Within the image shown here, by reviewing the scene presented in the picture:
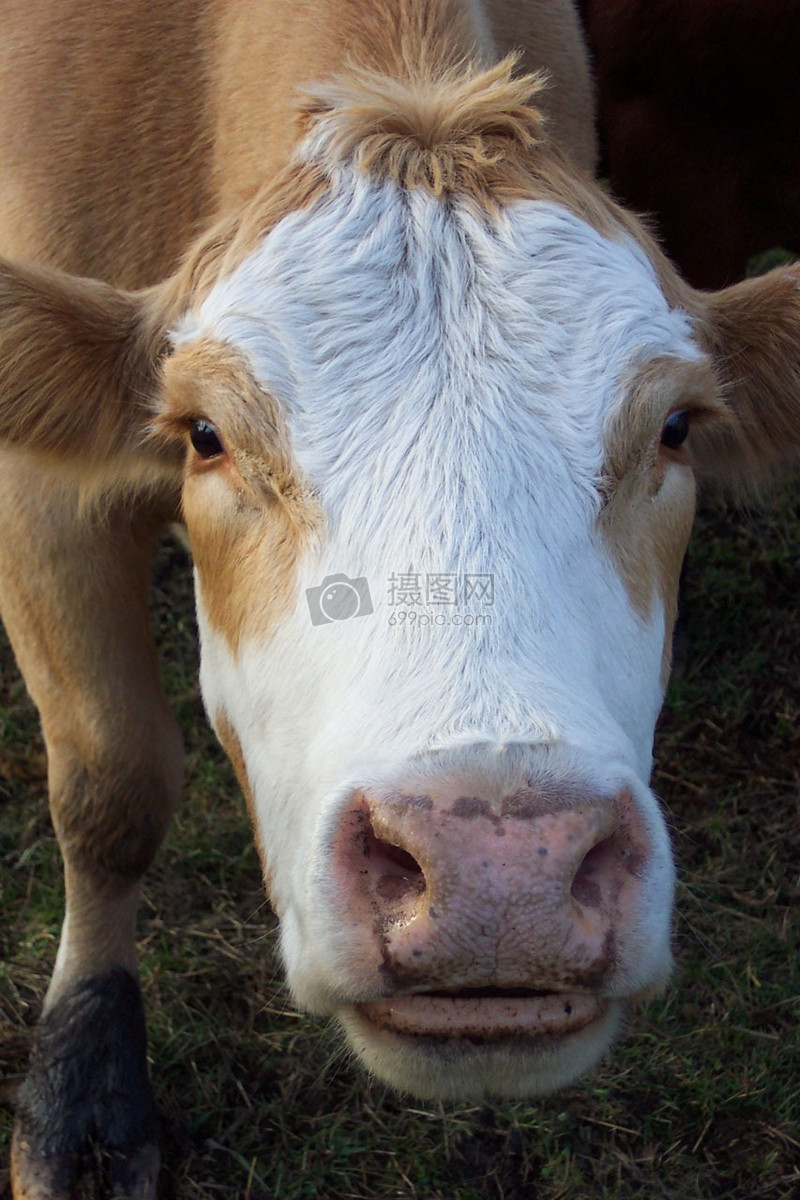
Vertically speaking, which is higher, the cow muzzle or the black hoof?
the cow muzzle

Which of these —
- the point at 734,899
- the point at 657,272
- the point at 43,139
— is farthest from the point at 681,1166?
the point at 43,139

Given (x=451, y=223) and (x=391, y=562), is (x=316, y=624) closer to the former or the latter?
(x=391, y=562)

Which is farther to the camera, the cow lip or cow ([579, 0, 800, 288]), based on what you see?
cow ([579, 0, 800, 288])

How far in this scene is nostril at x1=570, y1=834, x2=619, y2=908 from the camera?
1872 mm

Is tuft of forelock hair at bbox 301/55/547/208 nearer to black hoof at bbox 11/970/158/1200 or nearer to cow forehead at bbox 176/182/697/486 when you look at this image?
cow forehead at bbox 176/182/697/486

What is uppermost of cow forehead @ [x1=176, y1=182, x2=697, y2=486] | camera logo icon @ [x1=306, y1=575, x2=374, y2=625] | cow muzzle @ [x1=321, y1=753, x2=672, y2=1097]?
cow forehead @ [x1=176, y1=182, x2=697, y2=486]

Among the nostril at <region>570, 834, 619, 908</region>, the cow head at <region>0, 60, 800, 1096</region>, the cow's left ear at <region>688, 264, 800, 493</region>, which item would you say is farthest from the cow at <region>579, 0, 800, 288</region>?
the nostril at <region>570, 834, 619, 908</region>

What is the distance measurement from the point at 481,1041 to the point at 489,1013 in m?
0.08

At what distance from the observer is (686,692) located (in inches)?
202

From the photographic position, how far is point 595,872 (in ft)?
6.23

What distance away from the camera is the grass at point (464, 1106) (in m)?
3.47

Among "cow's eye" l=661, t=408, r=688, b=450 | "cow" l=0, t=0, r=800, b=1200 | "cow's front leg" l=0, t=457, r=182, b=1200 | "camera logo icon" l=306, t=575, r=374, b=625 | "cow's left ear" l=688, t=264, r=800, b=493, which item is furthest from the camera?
"cow's front leg" l=0, t=457, r=182, b=1200

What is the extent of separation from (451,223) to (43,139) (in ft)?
4.86

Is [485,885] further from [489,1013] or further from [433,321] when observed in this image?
[433,321]
